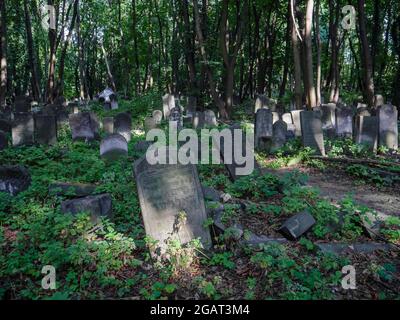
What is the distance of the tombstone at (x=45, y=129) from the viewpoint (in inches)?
388

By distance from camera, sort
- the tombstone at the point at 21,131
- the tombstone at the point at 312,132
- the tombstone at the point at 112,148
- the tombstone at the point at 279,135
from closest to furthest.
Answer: the tombstone at the point at 112,148
the tombstone at the point at 312,132
the tombstone at the point at 21,131
the tombstone at the point at 279,135

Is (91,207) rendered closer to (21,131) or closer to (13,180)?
(13,180)

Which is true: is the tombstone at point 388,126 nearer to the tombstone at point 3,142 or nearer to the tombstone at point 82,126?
the tombstone at point 82,126

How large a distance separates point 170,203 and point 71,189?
202 centimetres

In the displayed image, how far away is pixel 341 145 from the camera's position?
966 cm

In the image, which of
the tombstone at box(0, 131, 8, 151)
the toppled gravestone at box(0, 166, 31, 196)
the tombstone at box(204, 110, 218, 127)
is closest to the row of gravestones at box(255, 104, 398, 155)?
the tombstone at box(204, 110, 218, 127)

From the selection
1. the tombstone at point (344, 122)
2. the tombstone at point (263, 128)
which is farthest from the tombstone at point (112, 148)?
the tombstone at point (344, 122)

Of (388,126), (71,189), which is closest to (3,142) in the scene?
(71,189)

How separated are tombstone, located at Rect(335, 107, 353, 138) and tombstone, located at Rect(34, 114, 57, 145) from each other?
26.6 feet

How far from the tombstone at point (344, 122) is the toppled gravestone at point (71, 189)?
7.91 m

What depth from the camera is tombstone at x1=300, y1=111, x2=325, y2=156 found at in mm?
9133
